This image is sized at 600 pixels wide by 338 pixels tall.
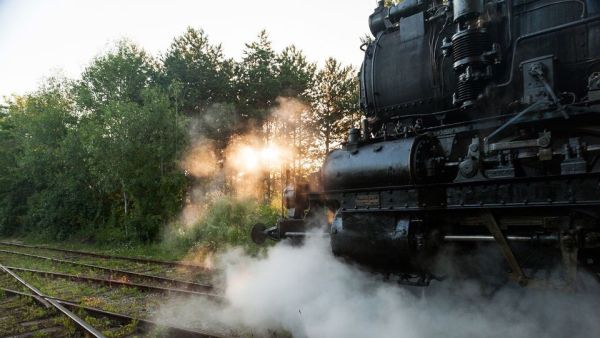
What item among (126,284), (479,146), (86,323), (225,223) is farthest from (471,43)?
(225,223)

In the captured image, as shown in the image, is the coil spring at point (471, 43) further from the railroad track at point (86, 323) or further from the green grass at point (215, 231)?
the green grass at point (215, 231)

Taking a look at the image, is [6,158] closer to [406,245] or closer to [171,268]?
[171,268]

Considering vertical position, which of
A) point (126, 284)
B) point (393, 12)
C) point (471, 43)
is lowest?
point (126, 284)

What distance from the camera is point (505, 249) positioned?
324 cm

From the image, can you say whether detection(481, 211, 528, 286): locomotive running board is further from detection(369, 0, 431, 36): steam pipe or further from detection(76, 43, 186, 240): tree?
detection(76, 43, 186, 240): tree

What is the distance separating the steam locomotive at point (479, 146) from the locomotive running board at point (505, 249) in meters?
0.01

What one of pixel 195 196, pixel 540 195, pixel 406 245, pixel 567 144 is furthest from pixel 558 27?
pixel 195 196

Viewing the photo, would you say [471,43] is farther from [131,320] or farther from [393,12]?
[131,320]

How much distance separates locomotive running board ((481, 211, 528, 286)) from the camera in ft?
10.4

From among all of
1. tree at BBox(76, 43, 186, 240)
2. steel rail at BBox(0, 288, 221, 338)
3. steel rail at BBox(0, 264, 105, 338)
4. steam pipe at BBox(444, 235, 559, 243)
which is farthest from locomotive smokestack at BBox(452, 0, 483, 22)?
tree at BBox(76, 43, 186, 240)

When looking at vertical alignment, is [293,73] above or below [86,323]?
above

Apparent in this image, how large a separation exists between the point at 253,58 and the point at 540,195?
22.7 m

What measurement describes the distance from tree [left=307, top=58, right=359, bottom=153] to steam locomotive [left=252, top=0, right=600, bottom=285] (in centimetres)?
1903

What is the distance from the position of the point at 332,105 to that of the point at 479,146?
71.7 ft
